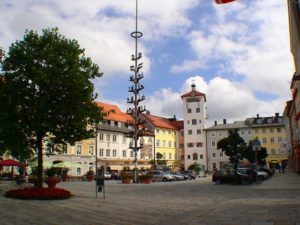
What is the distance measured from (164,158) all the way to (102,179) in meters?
84.1

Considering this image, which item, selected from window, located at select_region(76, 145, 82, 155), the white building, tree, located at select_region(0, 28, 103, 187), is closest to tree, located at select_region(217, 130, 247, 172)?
window, located at select_region(76, 145, 82, 155)

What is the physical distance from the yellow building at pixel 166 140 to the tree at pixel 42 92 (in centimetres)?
8026

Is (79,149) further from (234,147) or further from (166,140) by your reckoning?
(166,140)

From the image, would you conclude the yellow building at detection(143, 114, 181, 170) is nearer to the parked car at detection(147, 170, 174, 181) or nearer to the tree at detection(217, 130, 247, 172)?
the tree at detection(217, 130, 247, 172)

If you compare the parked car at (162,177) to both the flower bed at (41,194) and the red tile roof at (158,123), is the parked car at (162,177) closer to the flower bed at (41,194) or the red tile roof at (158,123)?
the flower bed at (41,194)

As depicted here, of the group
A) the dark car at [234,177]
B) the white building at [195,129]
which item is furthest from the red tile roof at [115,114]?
the dark car at [234,177]

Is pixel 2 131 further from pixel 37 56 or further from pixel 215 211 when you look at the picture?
pixel 215 211

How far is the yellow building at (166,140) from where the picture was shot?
105938mm

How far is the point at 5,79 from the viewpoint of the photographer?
23938 millimetres

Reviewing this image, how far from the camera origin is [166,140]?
111750 millimetres

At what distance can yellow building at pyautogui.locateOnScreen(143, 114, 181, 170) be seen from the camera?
348ft

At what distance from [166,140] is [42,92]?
89.2 m

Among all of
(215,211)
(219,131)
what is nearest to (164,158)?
(219,131)

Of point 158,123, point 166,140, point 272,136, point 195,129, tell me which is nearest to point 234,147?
point 158,123
